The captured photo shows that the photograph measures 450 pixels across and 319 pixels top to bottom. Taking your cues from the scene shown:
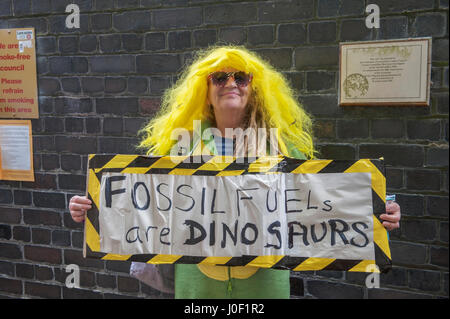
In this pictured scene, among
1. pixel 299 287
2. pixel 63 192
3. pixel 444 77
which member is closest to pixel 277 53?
pixel 444 77

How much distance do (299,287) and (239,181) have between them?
4.10 ft

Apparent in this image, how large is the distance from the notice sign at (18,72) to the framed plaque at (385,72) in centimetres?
226

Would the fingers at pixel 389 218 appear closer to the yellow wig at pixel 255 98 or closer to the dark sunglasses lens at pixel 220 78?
the yellow wig at pixel 255 98

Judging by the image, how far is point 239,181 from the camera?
5.42ft

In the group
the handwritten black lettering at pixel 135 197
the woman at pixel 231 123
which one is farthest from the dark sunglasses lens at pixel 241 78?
the handwritten black lettering at pixel 135 197

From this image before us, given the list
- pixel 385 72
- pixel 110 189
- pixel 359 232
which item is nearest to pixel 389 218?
pixel 359 232

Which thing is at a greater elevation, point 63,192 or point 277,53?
point 277,53

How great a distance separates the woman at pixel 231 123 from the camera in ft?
5.64

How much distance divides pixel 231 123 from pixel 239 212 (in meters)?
0.43

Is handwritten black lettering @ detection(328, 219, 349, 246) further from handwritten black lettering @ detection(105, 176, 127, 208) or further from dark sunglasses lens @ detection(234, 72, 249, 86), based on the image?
handwritten black lettering @ detection(105, 176, 127, 208)

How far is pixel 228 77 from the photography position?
180 centimetres

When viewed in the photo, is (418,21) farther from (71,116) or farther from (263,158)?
(71,116)

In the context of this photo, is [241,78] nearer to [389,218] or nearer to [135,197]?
[135,197]

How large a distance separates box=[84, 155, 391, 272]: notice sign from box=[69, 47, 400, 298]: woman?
10 cm
